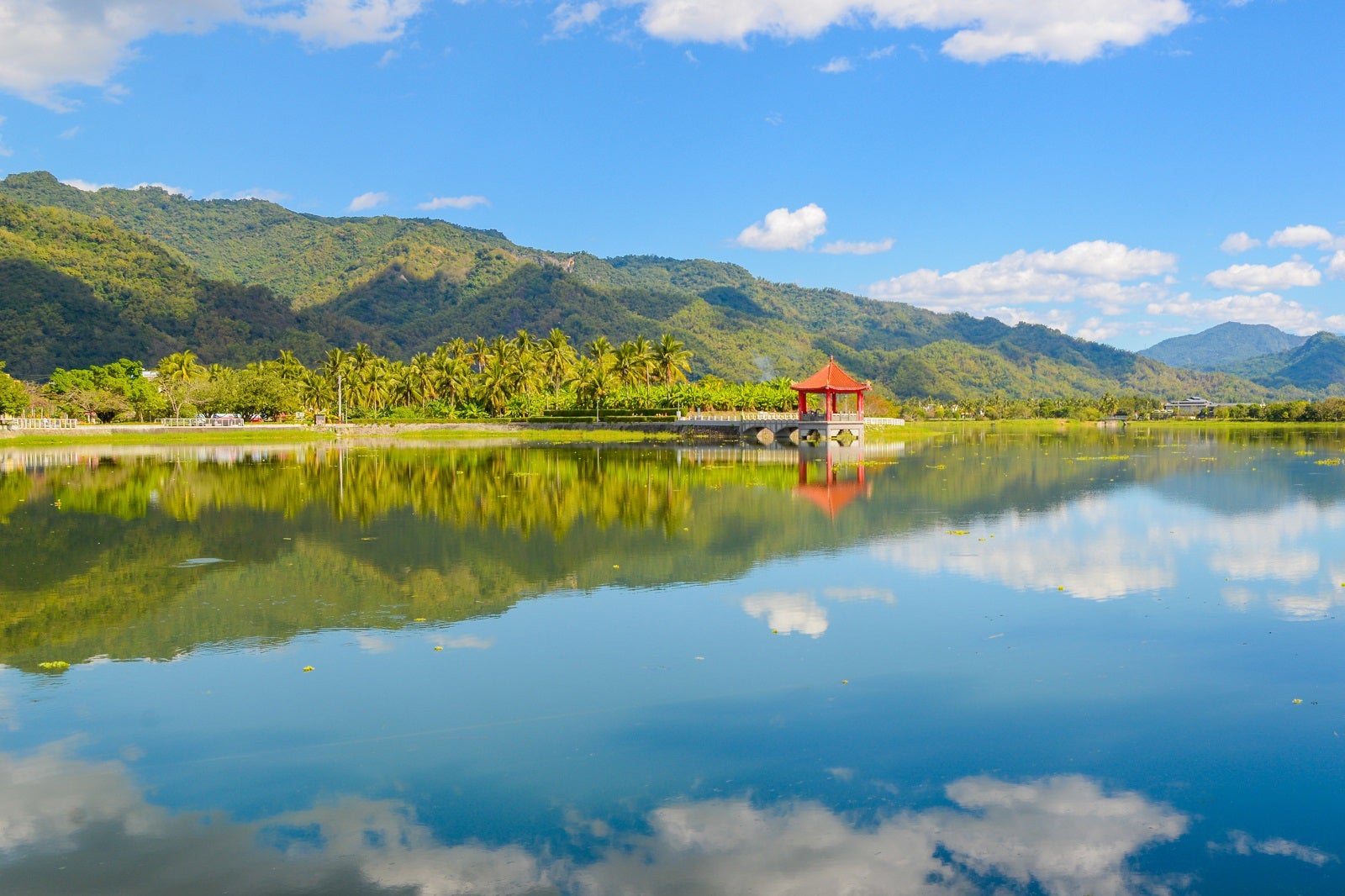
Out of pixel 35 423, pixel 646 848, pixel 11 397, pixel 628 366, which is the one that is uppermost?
pixel 628 366

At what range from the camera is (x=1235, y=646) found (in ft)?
53.0

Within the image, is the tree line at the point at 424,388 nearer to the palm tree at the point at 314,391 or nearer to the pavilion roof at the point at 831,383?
the palm tree at the point at 314,391

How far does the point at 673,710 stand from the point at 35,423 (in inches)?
4645

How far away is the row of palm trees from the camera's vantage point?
118000 millimetres

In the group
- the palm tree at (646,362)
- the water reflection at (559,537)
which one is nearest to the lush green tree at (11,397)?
the water reflection at (559,537)

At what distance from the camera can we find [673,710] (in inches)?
510

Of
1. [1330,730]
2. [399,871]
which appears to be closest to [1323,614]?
[1330,730]

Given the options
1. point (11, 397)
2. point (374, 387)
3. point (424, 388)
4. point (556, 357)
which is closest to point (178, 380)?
point (11, 397)

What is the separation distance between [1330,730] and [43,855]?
14.6 m

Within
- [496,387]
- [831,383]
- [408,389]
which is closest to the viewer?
[831,383]

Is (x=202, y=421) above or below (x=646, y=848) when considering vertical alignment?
above

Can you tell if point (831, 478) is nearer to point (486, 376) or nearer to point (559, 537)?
point (559, 537)

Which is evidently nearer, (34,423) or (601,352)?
(34,423)

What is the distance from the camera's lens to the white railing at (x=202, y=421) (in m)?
111
